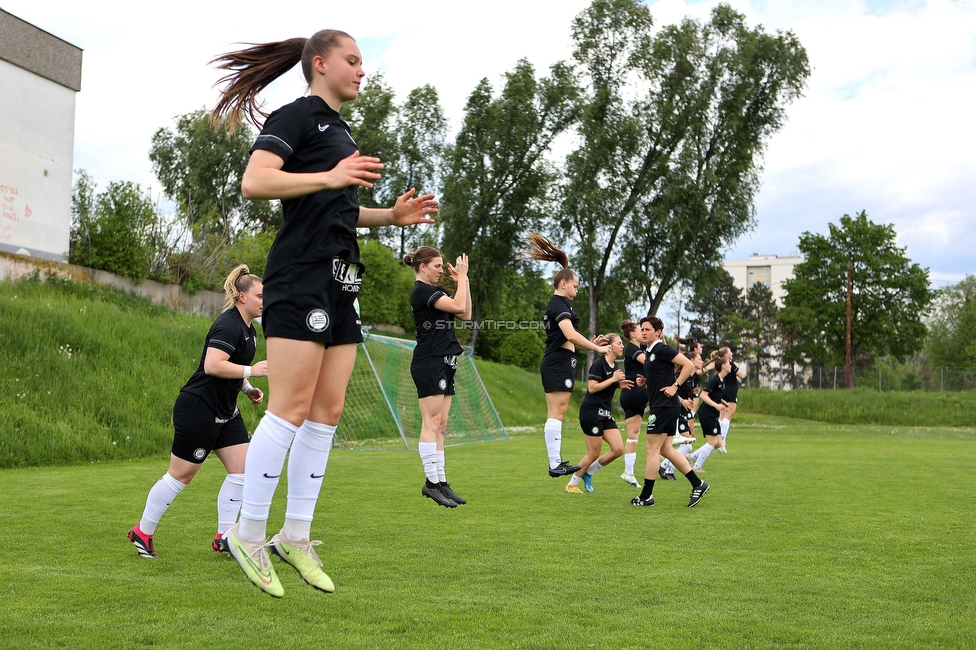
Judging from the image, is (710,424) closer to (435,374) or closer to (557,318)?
(557,318)

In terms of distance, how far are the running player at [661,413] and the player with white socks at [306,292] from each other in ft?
19.8

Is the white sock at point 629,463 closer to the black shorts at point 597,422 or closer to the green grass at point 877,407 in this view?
the black shorts at point 597,422

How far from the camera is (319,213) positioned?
358 centimetres

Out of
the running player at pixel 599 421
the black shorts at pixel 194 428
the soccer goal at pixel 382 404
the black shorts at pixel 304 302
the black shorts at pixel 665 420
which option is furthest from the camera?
the soccer goal at pixel 382 404

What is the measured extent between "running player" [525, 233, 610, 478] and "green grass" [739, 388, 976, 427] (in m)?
33.2

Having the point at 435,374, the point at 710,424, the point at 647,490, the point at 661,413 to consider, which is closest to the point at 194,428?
the point at 435,374

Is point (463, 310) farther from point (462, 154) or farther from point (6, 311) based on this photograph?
point (462, 154)

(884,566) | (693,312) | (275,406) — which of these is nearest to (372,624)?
(275,406)

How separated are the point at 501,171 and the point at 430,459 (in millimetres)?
35252

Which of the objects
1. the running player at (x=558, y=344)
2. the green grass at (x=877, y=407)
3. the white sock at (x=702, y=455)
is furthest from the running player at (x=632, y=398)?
the green grass at (x=877, y=407)

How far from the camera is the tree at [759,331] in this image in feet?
284

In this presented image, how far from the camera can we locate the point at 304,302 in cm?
350

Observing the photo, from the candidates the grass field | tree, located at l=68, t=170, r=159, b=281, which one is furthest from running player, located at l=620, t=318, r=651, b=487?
tree, located at l=68, t=170, r=159, b=281

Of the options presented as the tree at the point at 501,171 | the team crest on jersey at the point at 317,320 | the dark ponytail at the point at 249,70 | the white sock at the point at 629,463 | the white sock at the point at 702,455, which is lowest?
the white sock at the point at 702,455
